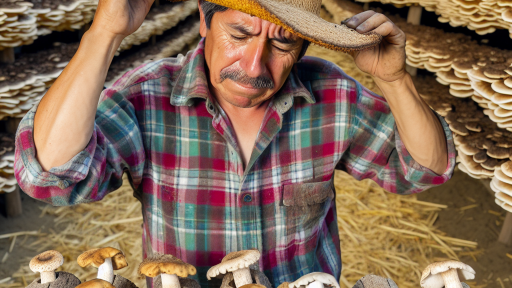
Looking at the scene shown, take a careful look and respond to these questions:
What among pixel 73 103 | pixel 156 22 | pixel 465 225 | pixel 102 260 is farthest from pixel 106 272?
pixel 156 22

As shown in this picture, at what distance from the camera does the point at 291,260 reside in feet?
6.60

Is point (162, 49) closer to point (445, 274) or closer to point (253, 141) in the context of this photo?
point (253, 141)

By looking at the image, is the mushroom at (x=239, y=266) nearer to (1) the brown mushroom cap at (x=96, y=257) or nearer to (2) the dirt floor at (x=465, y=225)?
(1) the brown mushroom cap at (x=96, y=257)

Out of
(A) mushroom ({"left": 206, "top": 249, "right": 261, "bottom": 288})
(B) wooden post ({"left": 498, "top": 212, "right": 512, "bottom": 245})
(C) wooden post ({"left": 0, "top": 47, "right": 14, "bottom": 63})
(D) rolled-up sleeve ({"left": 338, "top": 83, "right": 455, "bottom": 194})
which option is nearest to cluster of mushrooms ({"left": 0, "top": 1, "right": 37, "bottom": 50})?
(C) wooden post ({"left": 0, "top": 47, "right": 14, "bottom": 63})

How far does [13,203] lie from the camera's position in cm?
368

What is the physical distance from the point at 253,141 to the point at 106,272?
29.9 inches

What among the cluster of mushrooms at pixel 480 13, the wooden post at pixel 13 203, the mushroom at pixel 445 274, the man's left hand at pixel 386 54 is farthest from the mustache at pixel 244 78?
the wooden post at pixel 13 203

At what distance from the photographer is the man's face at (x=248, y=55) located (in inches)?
59.6

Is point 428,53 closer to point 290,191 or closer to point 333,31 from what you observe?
point 290,191

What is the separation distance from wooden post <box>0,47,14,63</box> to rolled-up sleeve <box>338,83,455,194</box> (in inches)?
98.0

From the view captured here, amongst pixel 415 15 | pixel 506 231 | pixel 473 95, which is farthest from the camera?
pixel 415 15

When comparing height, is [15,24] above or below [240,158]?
above

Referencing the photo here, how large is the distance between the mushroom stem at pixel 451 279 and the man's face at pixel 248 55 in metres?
0.78

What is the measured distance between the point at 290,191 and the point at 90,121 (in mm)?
825
